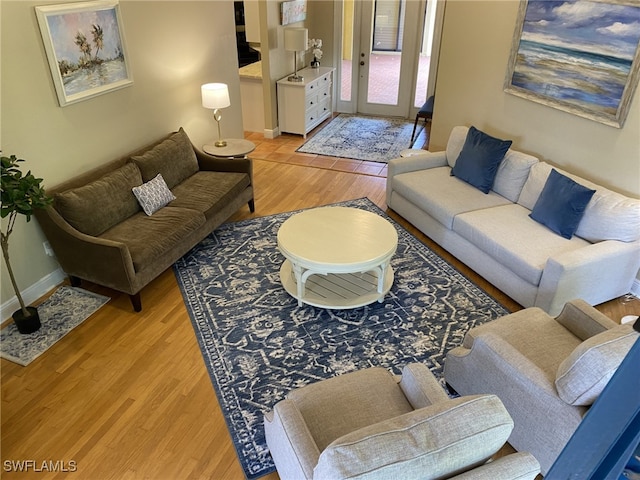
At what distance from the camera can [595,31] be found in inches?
139

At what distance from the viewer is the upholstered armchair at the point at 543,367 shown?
6.41 ft

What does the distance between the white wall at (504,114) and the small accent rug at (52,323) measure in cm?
407

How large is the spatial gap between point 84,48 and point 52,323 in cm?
212

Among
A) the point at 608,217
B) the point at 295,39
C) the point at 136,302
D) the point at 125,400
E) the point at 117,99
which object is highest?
the point at 295,39

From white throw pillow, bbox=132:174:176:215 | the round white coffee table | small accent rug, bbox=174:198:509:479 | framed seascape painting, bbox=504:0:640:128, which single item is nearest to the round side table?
white throw pillow, bbox=132:174:176:215

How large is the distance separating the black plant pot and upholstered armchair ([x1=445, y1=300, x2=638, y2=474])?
2.85 m

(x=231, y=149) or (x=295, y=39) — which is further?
(x=295, y=39)

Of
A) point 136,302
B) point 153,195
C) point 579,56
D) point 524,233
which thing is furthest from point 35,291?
point 579,56

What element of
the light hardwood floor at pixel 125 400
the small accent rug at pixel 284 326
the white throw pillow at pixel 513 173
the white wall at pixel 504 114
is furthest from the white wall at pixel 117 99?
the white throw pillow at pixel 513 173

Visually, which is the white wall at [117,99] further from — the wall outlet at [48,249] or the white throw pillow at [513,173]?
the white throw pillow at [513,173]

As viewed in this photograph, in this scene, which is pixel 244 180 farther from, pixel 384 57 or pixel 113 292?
pixel 384 57

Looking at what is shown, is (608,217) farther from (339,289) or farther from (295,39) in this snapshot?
(295,39)

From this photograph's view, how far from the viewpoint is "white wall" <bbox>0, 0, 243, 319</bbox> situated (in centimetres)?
310

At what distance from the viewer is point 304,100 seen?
6699 millimetres
